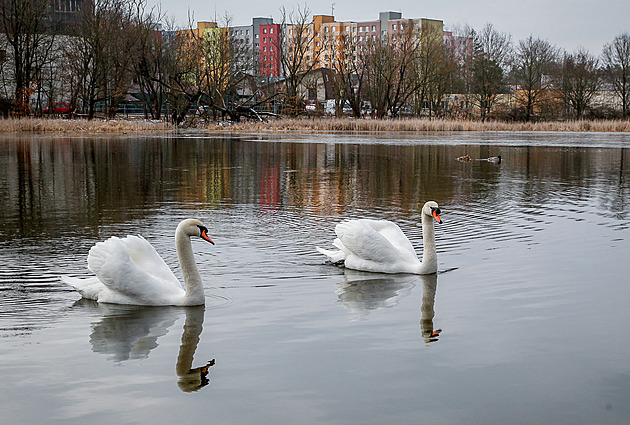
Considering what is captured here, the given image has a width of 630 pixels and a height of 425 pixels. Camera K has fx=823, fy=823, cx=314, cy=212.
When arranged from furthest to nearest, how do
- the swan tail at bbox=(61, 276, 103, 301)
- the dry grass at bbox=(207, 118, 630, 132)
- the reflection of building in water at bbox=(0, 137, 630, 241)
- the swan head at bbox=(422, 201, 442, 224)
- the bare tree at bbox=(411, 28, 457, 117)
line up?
the bare tree at bbox=(411, 28, 457, 117), the dry grass at bbox=(207, 118, 630, 132), the reflection of building in water at bbox=(0, 137, 630, 241), the swan head at bbox=(422, 201, 442, 224), the swan tail at bbox=(61, 276, 103, 301)

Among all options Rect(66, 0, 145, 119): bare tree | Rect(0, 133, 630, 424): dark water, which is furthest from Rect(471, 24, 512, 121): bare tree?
Rect(0, 133, 630, 424): dark water

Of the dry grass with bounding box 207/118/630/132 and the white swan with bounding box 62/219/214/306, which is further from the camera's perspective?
the dry grass with bounding box 207/118/630/132

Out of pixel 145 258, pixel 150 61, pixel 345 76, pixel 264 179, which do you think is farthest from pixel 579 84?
pixel 145 258

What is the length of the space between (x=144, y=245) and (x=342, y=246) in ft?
8.12

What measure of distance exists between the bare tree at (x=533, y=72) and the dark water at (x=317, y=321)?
5064 cm

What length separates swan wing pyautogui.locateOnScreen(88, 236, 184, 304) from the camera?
6.88m

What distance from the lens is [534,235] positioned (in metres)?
11.1

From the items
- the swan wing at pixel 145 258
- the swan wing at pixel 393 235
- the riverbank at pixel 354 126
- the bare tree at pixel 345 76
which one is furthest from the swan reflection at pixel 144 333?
the bare tree at pixel 345 76

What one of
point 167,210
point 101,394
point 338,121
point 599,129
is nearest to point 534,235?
point 167,210

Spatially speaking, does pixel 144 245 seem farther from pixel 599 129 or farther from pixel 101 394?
pixel 599 129

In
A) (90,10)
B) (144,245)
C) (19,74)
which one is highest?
(90,10)

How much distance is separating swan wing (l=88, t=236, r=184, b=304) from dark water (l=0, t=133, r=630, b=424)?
0.17 meters

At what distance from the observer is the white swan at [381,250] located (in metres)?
8.50

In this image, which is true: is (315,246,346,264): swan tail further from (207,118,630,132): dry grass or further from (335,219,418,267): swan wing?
(207,118,630,132): dry grass
